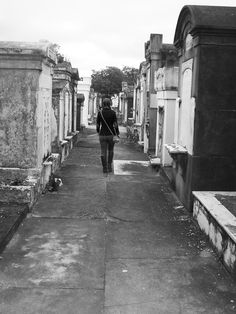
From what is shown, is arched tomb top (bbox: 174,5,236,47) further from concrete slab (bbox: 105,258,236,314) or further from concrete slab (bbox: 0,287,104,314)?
concrete slab (bbox: 0,287,104,314)

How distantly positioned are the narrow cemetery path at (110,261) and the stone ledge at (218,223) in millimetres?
129

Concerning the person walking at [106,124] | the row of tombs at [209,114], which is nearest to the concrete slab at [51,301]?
the row of tombs at [209,114]

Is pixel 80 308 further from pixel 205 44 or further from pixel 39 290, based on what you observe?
pixel 205 44

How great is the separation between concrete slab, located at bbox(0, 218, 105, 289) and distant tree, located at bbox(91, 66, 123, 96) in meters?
42.9

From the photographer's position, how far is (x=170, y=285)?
4.07 metres

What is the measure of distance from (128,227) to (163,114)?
189 inches

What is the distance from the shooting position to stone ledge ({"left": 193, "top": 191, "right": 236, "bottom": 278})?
436 centimetres

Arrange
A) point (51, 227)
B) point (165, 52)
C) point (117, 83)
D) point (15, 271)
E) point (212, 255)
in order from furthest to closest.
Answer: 1. point (117, 83)
2. point (165, 52)
3. point (51, 227)
4. point (212, 255)
5. point (15, 271)

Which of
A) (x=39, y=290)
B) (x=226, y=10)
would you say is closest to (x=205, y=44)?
(x=226, y=10)

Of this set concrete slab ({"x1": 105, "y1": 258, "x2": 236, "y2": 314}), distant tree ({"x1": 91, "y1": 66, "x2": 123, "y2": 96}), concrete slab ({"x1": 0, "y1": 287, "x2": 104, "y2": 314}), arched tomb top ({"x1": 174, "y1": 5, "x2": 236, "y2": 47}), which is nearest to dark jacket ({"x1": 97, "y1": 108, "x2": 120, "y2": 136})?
arched tomb top ({"x1": 174, "y1": 5, "x2": 236, "y2": 47})

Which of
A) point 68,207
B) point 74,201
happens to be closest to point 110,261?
point 68,207

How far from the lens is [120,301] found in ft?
12.3

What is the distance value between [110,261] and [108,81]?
46.4 meters

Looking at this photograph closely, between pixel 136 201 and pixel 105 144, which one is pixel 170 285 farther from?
pixel 105 144
